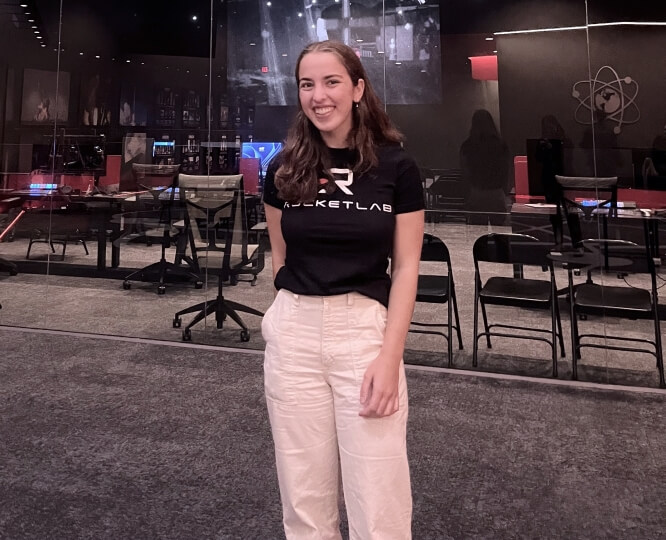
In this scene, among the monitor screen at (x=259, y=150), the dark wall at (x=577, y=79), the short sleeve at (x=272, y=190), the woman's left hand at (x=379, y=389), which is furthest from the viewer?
the monitor screen at (x=259, y=150)

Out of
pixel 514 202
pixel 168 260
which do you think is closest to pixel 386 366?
pixel 514 202

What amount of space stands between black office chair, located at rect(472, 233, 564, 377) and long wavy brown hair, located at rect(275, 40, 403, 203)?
8.58 feet

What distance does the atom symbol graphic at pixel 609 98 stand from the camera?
3.73 meters

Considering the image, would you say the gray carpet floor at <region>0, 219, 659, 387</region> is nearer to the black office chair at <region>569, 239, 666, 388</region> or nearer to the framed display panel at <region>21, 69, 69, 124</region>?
the black office chair at <region>569, 239, 666, 388</region>

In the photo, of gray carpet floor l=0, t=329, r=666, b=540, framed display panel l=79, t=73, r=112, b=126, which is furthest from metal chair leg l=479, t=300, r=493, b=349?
framed display panel l=79, t=73, r=112, b=126

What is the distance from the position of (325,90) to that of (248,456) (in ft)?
5.86

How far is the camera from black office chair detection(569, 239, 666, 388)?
3.44 metres

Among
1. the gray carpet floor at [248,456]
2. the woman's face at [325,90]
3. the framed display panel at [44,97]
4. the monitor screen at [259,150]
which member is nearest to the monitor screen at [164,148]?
the monitor screen at [259,150]

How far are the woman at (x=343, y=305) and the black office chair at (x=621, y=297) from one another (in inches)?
111

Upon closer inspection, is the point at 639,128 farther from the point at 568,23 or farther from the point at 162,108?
the point at 162,108

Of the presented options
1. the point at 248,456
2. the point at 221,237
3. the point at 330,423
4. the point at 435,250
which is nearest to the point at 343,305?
the point at 330,423

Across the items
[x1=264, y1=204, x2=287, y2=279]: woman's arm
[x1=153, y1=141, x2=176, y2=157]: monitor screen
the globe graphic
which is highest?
the globe graphic

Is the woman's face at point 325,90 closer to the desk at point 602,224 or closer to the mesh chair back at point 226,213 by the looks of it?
the desk at point 602,224

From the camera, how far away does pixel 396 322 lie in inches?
44.1
